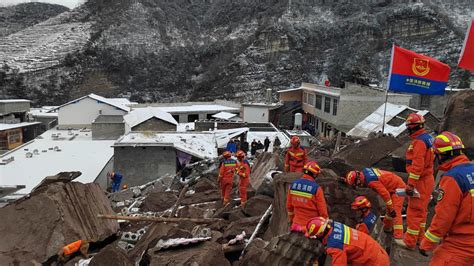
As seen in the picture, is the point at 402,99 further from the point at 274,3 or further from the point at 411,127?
the point at 274,3

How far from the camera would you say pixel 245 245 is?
6352 millimetres

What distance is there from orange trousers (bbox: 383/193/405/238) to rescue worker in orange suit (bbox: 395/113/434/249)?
0.18m

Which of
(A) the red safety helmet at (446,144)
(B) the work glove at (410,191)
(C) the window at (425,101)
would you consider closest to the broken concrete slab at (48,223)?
(B) the work glove at (410,191)

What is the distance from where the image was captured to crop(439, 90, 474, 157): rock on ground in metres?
8.81

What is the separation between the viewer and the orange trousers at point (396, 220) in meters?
5.96

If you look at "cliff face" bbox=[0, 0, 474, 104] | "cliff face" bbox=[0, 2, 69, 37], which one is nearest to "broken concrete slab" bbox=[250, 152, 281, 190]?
"cliff face" bbox=[0, 0, 474, 104]

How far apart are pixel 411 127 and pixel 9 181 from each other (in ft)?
51.3

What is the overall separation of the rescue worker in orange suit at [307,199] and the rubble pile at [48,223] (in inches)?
149

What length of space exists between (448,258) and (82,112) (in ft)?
113

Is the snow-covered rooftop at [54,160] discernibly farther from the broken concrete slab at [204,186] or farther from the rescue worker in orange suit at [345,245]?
the rescue worker in orange suit at [345,245]

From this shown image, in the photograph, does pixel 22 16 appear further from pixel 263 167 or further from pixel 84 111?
pixel 263 167

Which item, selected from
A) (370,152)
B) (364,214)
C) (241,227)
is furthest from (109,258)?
(370,152)

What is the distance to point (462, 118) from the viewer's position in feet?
29.8

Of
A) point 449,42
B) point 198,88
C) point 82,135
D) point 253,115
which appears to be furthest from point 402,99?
point 198,88
